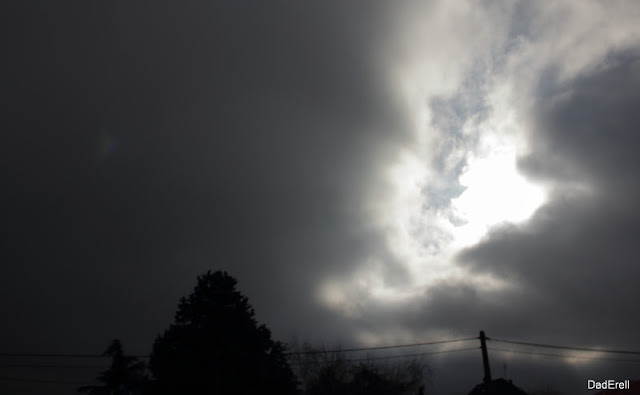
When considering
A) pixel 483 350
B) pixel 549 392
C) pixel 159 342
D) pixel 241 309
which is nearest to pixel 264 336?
pixel 241 309

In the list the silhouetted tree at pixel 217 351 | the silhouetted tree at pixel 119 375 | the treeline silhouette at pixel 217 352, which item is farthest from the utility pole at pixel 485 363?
the silhouetted tree at pixel 119 375

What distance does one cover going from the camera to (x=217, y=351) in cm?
3838

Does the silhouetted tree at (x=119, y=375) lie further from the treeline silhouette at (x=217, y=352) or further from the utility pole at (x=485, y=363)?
the utility pole at (x=485, y=363)

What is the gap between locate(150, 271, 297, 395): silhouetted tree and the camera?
37.5m

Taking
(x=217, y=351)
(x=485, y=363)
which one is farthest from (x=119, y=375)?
(x=485, y=363)

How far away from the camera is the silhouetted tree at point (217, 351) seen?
37.5m

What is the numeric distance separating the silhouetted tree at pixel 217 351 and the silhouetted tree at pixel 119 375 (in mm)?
18459

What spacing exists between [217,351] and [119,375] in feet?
78.3

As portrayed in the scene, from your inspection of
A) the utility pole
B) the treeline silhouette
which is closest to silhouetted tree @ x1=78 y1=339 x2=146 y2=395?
the treeline silhouette

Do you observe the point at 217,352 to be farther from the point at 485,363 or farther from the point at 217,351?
the point at 485,363

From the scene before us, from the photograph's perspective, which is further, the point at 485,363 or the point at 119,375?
the point at 119,375

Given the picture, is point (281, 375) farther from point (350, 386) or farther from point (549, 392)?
point (549, 392)

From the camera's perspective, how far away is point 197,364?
1506 inches

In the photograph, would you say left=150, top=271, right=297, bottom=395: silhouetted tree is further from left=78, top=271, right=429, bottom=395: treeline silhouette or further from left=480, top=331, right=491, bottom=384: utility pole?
left=480, top=331, right=491, bottom=384: utility pole
